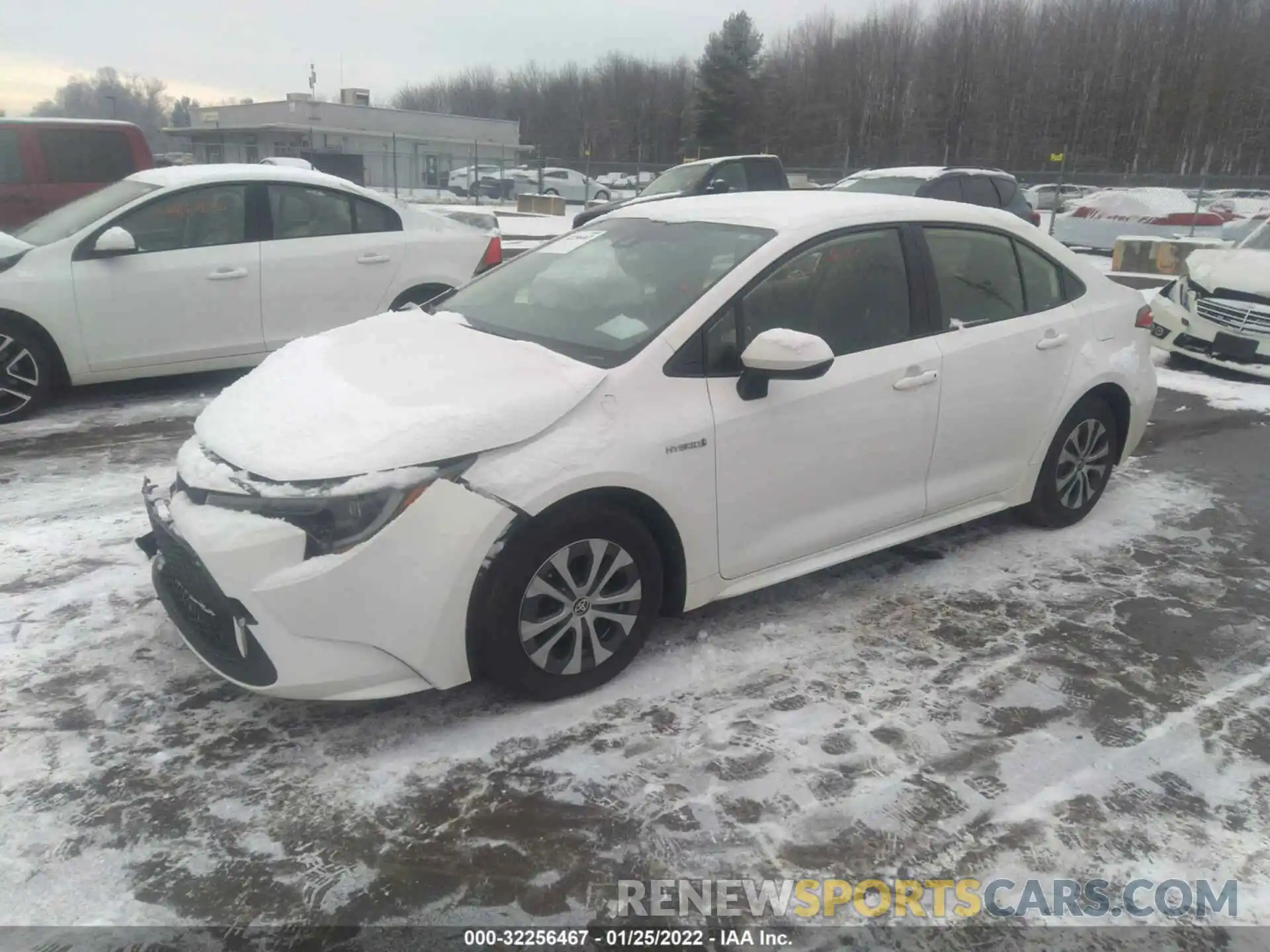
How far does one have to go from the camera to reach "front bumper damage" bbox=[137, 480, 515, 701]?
2.70 m

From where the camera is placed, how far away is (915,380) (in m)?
3.87

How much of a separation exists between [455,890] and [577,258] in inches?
104

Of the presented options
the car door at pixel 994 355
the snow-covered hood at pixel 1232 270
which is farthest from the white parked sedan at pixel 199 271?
the snow-covered hood at pixel 1232 270

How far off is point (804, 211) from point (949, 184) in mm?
10414

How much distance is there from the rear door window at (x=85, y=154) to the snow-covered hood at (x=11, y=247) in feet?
16.5

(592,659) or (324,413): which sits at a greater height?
(324,413)

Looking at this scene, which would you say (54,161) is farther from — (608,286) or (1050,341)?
(1050,341)

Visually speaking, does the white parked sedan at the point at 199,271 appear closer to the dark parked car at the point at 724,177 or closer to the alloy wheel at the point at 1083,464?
the alloy wheel at the point at 1083,464

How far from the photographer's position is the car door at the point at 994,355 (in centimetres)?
408

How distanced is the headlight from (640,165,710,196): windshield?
1201 centimetres

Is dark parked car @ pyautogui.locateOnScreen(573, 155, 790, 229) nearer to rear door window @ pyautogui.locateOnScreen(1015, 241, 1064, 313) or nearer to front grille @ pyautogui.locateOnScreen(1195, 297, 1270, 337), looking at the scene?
front grille @ pyautogui.locateOnScreen(1195, 297, 1270, 337)

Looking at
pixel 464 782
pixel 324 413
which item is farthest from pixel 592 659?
pixel 324 413

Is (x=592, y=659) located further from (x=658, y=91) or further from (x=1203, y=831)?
(x=658, y=91)

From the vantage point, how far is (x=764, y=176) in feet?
47.5
